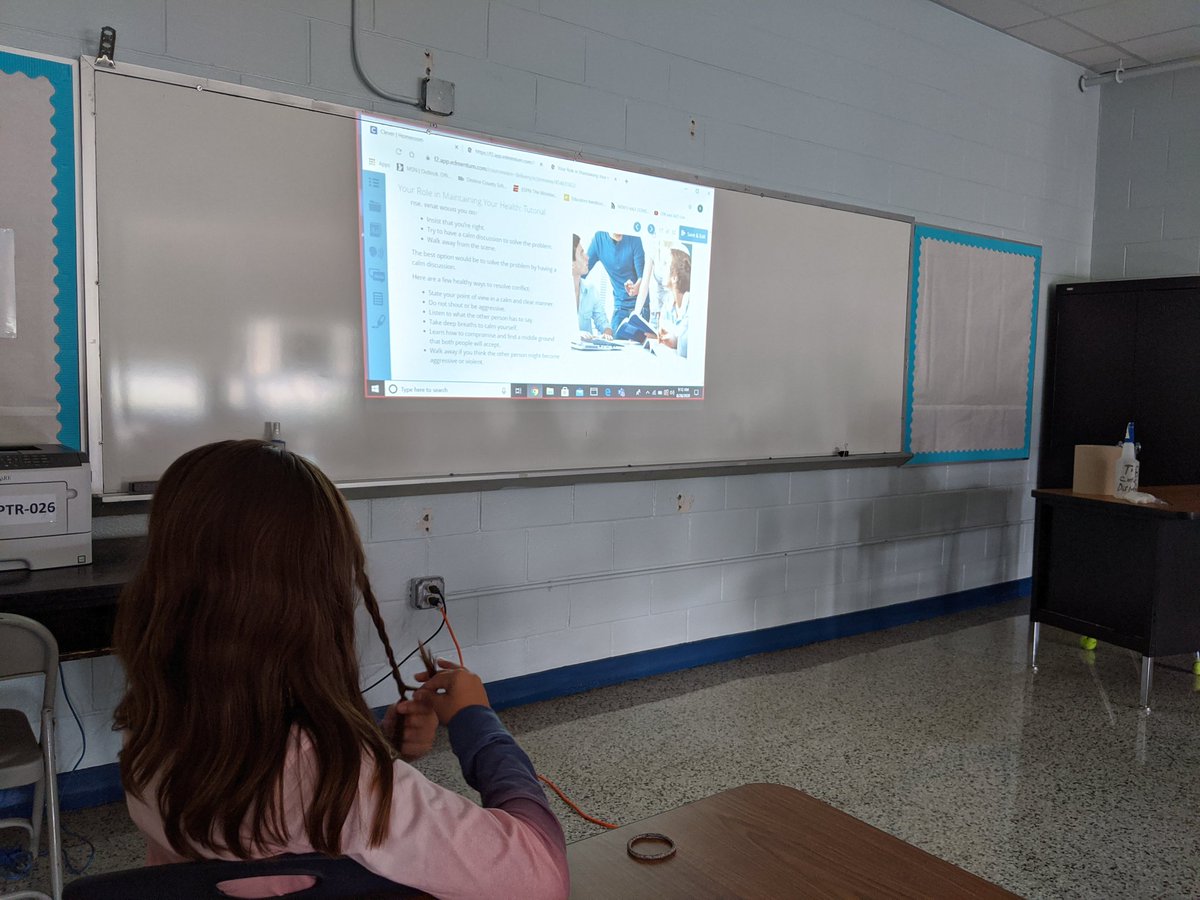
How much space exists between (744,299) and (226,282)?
2001mm

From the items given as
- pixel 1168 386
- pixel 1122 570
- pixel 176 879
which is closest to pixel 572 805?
pixel 176 879

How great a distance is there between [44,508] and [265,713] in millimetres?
1495

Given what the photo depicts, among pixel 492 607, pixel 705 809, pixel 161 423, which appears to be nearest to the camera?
pixel 705 809

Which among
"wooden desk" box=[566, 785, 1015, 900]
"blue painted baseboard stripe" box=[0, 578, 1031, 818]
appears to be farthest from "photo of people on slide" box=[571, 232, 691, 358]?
"wooden desk" box=[566, 785, 1015, 900]

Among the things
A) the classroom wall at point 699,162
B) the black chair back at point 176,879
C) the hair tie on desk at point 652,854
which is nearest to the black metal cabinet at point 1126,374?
the classroom wall at point 699,162

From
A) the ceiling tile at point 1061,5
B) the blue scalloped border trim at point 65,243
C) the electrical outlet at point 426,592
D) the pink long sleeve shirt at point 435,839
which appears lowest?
the electrical outlet at point 426,592

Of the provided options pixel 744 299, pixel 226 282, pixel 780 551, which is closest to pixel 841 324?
pixel 744 299

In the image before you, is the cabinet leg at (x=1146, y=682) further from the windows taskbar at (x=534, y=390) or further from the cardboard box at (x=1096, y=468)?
the windows taskbar at (x=534, y=390)

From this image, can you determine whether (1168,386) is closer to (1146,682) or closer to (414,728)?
(1146,682)

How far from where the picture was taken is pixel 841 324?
12.8 feet

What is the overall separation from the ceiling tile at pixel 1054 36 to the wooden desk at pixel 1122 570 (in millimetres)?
2407

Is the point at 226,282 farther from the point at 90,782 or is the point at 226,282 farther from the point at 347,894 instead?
the point at 347,894

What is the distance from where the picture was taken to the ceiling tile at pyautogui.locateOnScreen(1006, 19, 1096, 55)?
14.3ft

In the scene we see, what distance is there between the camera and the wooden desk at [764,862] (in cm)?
83
